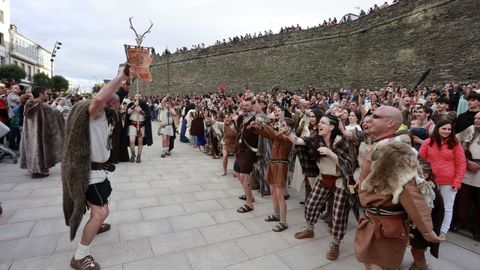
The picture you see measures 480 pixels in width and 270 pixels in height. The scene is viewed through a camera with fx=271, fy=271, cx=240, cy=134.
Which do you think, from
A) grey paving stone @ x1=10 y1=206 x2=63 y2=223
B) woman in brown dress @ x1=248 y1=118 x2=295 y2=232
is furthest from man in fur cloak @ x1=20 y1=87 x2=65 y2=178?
woman in brown dress @ x1=248 y1=118 x2=295 y2=232

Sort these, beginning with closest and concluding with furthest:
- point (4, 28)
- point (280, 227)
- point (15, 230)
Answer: point (15, 230)
point (280, 227)
point (4, 28)

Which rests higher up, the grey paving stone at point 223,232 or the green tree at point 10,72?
the green tree at point 10,72

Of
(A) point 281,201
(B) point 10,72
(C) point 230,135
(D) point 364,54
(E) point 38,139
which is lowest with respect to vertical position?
(A) point 281,201

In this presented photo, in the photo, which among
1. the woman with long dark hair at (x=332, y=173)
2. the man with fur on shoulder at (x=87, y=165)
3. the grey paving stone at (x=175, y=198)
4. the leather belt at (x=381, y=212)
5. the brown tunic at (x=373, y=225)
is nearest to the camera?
the brown tunic at (x=373, y=225)

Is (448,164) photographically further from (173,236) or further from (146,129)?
(146,129)

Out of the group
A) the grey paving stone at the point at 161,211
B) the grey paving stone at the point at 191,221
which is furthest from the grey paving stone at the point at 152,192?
the grey paving stone at the point at 191,221

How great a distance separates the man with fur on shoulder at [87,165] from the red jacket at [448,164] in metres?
3.74

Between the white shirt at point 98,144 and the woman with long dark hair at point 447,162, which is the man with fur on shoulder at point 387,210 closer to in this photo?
the woman with long dark hair at point 447,162

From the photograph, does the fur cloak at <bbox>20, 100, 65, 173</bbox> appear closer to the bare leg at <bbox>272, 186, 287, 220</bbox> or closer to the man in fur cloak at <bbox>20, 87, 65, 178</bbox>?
the man in fur cloak at <bbox>20, 87, 65, 178</bbox>

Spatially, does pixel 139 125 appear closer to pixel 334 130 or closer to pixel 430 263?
pixel 334 130

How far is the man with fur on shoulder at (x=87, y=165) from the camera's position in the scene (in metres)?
2.54

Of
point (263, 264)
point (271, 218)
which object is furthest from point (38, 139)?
point (263, 264)

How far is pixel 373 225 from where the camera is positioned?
6.74 ft

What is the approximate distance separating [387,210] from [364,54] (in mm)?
20847
